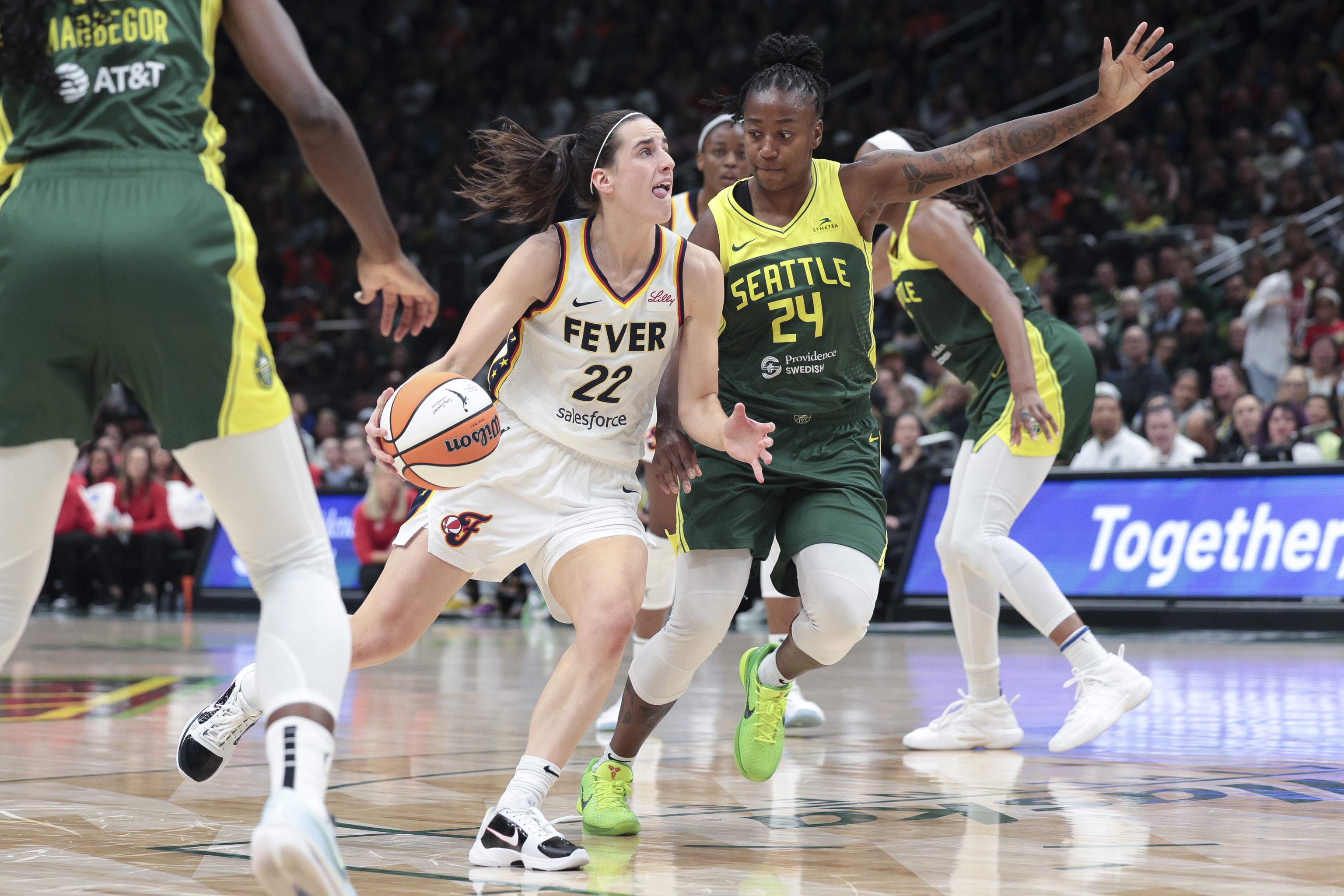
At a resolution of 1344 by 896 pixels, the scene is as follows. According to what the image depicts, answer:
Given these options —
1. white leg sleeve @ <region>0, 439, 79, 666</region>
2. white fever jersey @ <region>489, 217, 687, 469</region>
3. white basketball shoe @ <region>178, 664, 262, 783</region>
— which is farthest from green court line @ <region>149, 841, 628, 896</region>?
white fever jersey @ <region>489, 217, 687, 469</region>

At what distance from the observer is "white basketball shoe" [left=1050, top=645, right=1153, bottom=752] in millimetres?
5277

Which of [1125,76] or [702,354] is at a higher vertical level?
[1125,76]

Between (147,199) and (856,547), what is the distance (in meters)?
2.40

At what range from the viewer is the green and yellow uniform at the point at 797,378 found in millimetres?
4543

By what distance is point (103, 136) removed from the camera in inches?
105

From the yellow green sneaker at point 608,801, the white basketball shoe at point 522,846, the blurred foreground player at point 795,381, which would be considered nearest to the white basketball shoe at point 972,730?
the blurred foreground player at point 795,381

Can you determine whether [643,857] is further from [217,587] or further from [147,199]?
[217,587]

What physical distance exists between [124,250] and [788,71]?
254 cm

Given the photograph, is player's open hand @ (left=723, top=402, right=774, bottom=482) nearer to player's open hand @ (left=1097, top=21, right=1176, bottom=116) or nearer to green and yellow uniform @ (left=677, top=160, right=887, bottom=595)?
green and yellow uniform @ (left=677, top=160, right=887, bottom=595)

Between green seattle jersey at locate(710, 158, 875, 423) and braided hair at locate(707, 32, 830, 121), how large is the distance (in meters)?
0.24

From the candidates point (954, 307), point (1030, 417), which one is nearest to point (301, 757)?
point (1030, 417)

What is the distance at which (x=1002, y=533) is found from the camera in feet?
18.7

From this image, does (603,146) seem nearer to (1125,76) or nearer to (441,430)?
(441,430)

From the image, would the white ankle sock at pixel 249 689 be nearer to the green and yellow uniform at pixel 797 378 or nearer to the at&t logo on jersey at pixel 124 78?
the green and yellow uniform at pixel 797 378
